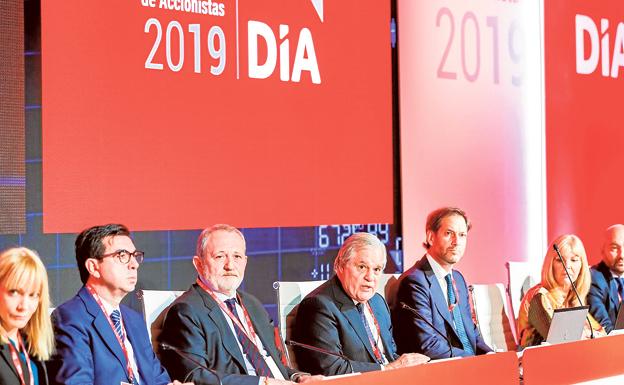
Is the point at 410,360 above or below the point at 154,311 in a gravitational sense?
below

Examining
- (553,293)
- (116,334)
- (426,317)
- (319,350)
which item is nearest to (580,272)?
(553,293)

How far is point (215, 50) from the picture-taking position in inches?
230

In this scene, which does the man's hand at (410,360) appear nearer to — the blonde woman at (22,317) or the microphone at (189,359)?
the microphone at (189,359)

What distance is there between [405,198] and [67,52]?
2.88 metres

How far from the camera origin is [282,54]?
20.5ft

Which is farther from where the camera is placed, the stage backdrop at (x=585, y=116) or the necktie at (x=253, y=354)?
the stage backdrop at (x=585, y=116)

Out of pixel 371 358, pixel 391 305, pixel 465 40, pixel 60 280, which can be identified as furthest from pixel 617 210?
pixel 60 280

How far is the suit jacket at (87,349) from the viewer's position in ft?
12.0

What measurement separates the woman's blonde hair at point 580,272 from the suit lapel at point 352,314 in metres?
1.52

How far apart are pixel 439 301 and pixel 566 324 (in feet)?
2.38

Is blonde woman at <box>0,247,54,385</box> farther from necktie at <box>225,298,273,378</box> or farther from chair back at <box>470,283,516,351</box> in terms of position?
chair back at <box>470,283,516,351</box>

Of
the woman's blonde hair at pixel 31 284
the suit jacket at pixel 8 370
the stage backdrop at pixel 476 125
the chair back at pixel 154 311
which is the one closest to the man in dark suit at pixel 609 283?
the stage backdrop at pixel 476 125

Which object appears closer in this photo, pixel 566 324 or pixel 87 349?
pixel 87 349

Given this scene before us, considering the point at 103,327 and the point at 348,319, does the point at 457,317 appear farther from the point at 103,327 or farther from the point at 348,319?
the point at 103,327
